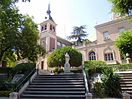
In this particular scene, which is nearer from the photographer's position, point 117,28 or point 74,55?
point 74,55

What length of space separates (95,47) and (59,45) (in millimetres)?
12169

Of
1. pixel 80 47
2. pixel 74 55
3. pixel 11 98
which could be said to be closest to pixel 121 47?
pixel 74 55

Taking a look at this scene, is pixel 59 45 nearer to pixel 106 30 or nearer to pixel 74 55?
pixel 106 30

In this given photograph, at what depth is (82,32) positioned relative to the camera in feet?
153

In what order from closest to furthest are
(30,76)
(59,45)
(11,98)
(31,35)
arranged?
1. (11,98)
2. (30,76)
3. (31,35)
4. (59,45)

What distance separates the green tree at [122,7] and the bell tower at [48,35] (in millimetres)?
26032

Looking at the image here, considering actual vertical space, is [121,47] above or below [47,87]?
above

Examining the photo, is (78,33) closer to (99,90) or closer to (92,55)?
(92,55)

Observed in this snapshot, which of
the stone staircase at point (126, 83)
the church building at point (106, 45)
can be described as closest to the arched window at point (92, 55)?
the church building at point (106, 45)

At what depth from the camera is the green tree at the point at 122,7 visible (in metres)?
13.4

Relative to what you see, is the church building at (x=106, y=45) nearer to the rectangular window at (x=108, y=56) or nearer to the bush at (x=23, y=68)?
the rectangular window at (x=108, y=56)

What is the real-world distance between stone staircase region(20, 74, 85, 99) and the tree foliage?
7.50 metres

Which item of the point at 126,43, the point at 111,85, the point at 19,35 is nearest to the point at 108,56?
the point at 126,43

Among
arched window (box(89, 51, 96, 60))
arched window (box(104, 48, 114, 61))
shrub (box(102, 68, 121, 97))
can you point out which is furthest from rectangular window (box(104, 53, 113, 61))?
shrub (box(102, 68, 121, 97))
